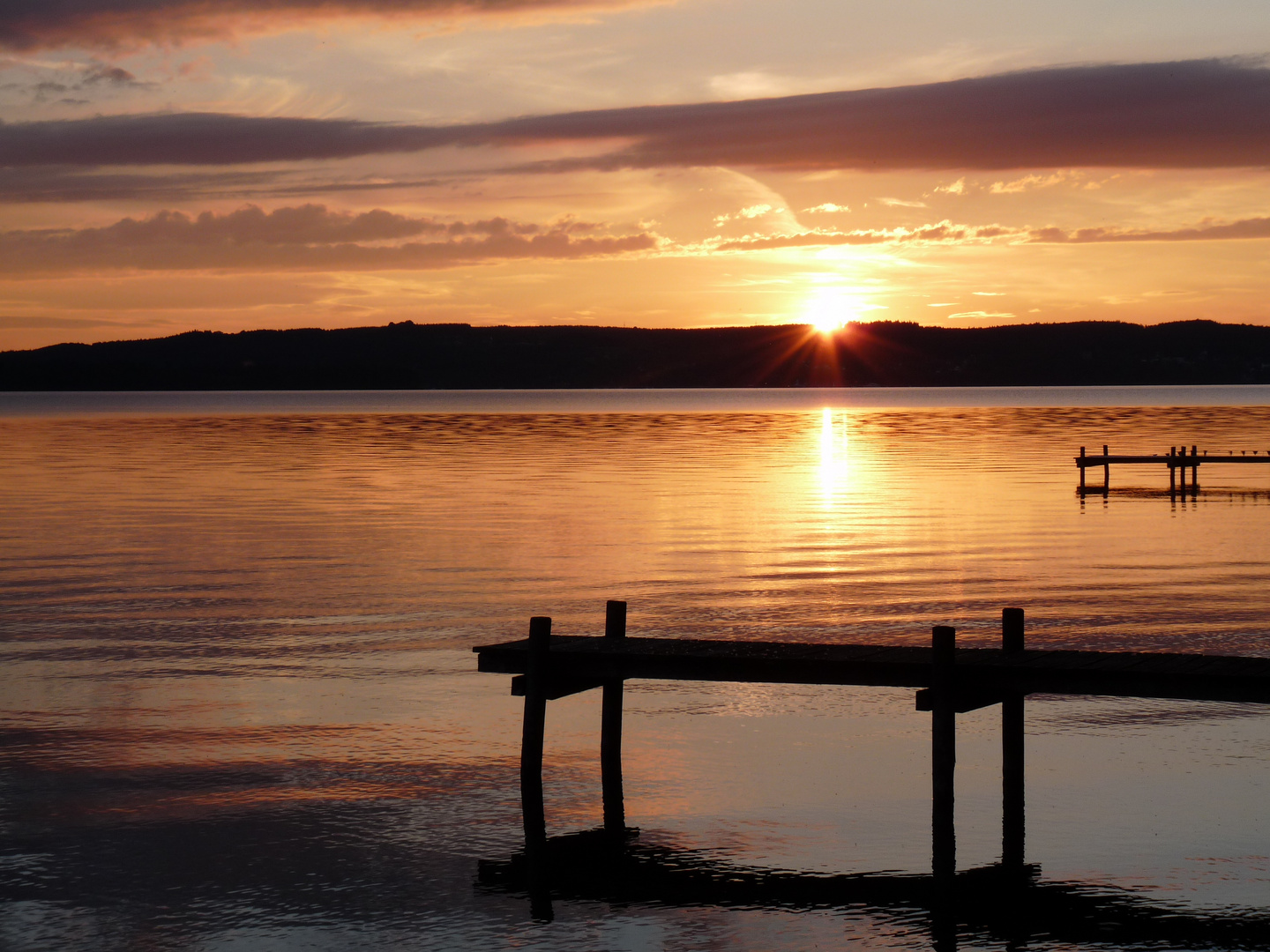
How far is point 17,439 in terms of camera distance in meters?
115

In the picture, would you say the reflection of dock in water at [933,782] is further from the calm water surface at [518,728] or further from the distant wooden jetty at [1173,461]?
the distant wooden jetty at [1173,461]

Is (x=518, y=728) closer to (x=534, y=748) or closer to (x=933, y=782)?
(x=534, y=748)

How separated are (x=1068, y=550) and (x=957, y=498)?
1655 centimetres

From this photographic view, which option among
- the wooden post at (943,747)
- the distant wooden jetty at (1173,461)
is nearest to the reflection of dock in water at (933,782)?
the wooden post at (943,747)

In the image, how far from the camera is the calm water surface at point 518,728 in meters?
13.6

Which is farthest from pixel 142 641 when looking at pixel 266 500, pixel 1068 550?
pixel 266 500

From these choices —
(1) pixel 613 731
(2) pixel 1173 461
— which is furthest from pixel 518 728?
(2) pixel 1173 461

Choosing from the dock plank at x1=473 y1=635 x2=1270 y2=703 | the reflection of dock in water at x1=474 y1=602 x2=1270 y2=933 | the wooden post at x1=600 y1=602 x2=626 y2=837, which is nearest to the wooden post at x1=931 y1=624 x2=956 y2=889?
the reflection of dock in water at x1=474 y1=602 x2=1270 y2=933

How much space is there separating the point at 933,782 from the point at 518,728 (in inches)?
256

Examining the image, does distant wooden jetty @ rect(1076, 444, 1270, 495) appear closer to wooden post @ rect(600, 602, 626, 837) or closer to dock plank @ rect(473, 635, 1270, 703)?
wooden post @ rect(600, 602, 626, 837)

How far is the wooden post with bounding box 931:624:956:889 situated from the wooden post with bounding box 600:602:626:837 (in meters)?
3.65

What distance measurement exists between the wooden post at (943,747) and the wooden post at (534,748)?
4.02 m

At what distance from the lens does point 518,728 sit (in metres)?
19.7

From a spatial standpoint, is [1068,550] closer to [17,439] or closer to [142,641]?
[142,641]
